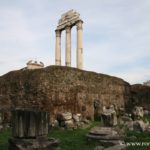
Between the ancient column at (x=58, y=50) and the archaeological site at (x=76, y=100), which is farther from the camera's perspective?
the ancient column at (x=58, y=50)

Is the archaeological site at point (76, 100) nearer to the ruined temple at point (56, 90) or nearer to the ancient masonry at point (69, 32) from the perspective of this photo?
the ruined temple at point (56, 90)

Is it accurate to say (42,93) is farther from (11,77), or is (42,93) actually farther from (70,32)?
(70,32)

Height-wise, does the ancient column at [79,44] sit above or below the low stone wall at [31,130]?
above

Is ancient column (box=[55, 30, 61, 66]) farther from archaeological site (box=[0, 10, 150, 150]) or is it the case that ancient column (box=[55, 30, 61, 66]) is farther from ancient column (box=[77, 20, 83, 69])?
archaeological site (box=[0, 10, 150, 150])

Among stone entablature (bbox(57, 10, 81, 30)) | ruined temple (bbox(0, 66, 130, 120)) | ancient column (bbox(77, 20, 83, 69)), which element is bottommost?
ruined temple (bbox(0, 66, 130, 120))

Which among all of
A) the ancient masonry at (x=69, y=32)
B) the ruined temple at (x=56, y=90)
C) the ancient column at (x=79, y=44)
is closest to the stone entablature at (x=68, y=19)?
the ancient masonry at (x=69, y=32)

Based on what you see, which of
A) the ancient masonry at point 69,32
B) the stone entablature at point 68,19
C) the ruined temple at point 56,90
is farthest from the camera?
the stone entablature at point 68,19

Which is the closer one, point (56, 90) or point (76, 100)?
point (56, 90)

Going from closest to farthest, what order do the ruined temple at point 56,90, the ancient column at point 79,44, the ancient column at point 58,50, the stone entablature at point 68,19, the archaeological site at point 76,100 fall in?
1. the archaeological site at point 76,100
2. the ruined temple at point 56,90
3. the ancient column at point 79,44
4. the stone entablature at point 68,19
5. the ancient column at point 58,50

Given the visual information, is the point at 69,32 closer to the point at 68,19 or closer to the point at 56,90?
the point at 68,19

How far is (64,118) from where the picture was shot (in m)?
16.9

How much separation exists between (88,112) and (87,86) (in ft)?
4.84

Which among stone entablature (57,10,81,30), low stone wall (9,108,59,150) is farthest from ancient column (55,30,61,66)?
low stone wall (9,108,59,150)

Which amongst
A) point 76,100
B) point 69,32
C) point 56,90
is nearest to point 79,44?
point 69,32
